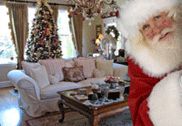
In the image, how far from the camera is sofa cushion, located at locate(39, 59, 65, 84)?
4.68 metres

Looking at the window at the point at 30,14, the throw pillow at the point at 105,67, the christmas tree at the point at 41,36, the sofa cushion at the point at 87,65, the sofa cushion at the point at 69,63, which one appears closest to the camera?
the sofa cushion at the point at 69,63

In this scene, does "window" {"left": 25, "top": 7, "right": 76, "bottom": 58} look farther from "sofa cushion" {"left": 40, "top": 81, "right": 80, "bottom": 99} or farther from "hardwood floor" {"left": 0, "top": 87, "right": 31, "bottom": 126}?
"sofa cushion" {"left": 40, "top": 81, "right": 80, "bottom": 99}

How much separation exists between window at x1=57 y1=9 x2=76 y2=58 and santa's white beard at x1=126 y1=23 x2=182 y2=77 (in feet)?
23.6

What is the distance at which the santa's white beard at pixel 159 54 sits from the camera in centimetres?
82

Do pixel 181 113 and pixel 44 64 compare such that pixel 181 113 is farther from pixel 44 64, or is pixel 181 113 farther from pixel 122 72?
pixel 122 72

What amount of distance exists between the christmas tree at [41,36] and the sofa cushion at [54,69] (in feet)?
6.31

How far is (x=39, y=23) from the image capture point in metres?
6.70

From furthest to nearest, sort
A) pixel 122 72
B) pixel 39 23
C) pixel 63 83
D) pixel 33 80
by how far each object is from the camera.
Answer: pixel 39 23 → pixel 122 72 → pixel 63 83 → pixel 33 80

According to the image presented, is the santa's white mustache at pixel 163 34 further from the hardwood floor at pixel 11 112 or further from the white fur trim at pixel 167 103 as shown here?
the hardwood floor at pixel 11 112

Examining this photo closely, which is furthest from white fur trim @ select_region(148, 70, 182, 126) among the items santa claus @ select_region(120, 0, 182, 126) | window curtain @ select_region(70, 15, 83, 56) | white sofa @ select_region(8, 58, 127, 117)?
window curtain @ select_region(70, 15, 83, 56)

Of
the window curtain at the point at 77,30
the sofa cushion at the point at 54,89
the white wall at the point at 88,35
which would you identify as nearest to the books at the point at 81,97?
the sofa cushion at the point at 54,89

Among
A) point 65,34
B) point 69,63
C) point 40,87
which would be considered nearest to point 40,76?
point 40,87

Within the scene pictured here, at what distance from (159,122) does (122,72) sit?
4.79 m

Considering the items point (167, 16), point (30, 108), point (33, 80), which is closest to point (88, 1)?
point (33, 80)
